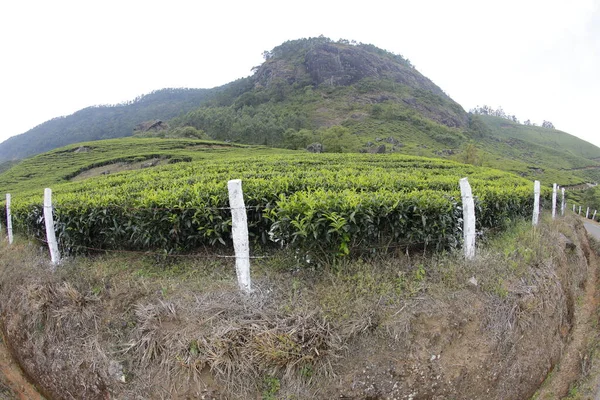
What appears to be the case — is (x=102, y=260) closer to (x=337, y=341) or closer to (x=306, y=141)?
(x=337, y=341)

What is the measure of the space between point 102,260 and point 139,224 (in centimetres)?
104

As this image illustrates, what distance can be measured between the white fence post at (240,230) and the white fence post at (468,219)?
10.3 feet

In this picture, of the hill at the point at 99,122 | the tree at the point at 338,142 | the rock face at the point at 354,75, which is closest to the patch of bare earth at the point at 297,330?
the tree at the point at 338,142

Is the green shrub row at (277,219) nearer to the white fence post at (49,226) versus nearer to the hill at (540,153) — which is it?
the white fence post at (49,226)

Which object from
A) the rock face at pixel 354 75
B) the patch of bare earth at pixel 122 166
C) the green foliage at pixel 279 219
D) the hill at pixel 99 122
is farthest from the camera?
the rock face at pixel 354 75

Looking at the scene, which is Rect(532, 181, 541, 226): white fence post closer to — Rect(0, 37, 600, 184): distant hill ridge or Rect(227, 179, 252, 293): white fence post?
Rect(227, 179, 252, 293): white fence post

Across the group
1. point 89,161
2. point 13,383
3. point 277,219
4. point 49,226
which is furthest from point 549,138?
point 13,383

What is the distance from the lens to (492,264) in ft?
15.3

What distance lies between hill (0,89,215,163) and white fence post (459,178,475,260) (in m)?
99.0

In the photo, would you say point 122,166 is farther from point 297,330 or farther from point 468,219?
point 468,219

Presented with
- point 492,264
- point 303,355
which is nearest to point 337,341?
point 303,355

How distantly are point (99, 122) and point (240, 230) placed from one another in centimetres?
11759

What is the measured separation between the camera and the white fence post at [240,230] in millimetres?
3783

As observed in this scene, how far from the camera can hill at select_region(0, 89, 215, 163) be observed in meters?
90.6
